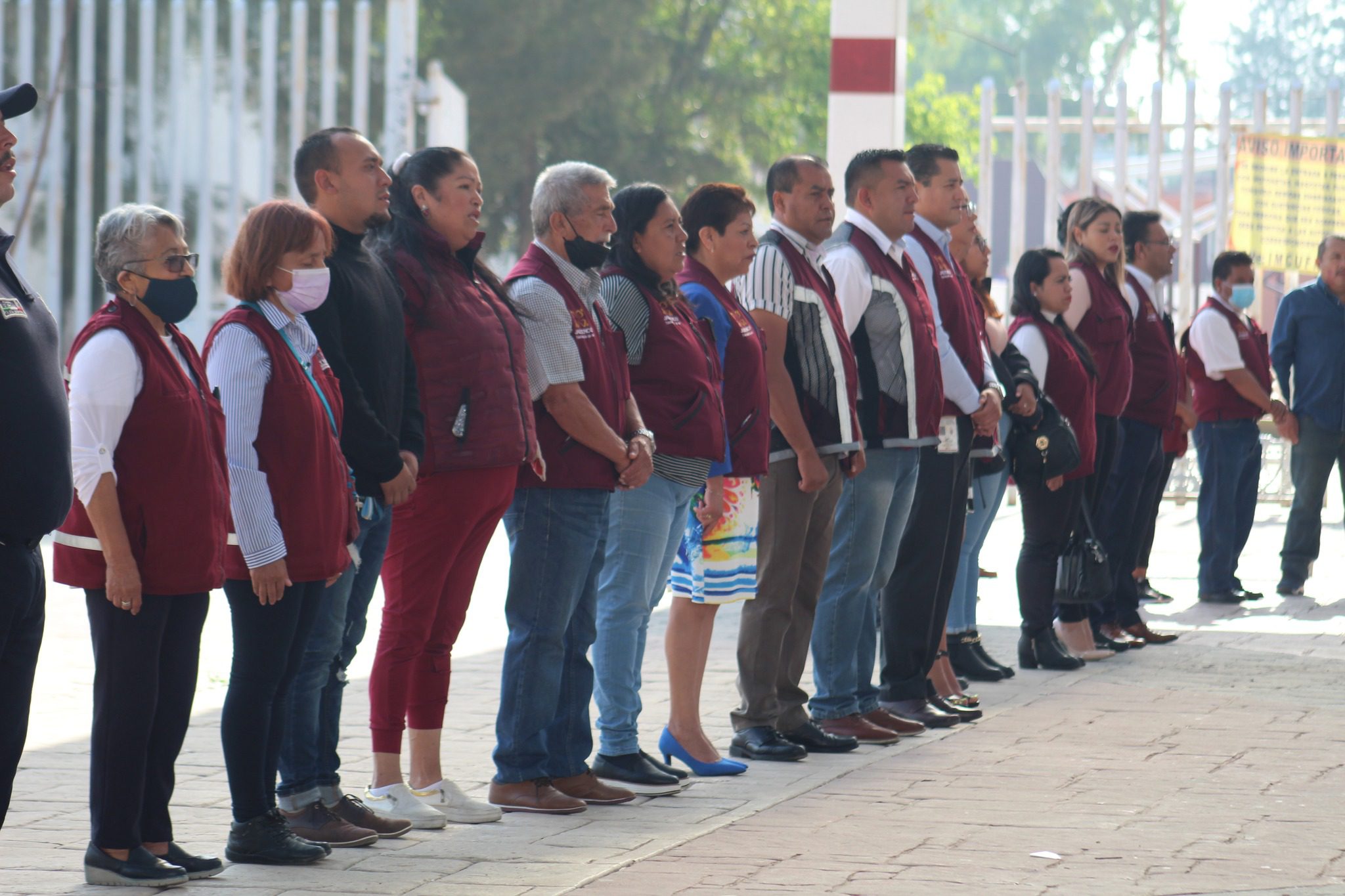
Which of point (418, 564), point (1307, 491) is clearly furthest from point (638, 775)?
point (1307, 491)

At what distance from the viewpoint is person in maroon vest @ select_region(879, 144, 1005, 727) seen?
7.49 meters

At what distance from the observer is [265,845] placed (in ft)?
17.0

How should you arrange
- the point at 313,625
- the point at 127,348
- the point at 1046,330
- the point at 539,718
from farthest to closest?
the point at 1046,330, the point at 539,718, the point at 313,625, the point at 127,348

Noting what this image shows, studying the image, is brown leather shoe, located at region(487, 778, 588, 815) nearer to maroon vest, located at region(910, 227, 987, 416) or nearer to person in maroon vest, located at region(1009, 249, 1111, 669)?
maroon vest, located at region(910, 227, 987, 416)

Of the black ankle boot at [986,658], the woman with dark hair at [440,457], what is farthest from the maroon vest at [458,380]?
the black ankle boot at [986,658]

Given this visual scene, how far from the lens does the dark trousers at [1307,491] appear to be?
11.6 meters

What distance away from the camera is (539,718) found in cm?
592

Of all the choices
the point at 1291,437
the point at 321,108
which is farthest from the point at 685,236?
the point at 321,108

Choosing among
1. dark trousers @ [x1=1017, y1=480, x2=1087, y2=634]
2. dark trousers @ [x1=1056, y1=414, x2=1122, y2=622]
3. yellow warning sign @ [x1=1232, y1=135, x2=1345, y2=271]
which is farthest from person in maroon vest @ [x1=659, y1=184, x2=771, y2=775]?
yellow warning sign @ [x1=1232, y1=135, x2=1345, y2=271]

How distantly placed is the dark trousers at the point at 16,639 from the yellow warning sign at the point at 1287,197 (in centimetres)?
1167

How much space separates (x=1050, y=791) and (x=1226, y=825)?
64 centimetres

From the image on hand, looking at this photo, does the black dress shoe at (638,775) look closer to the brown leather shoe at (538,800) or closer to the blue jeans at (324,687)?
the brown leather shoe at (538,800)

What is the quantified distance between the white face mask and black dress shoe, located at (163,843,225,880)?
1.38m

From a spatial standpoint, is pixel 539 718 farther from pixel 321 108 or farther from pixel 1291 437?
pixel 321 108
